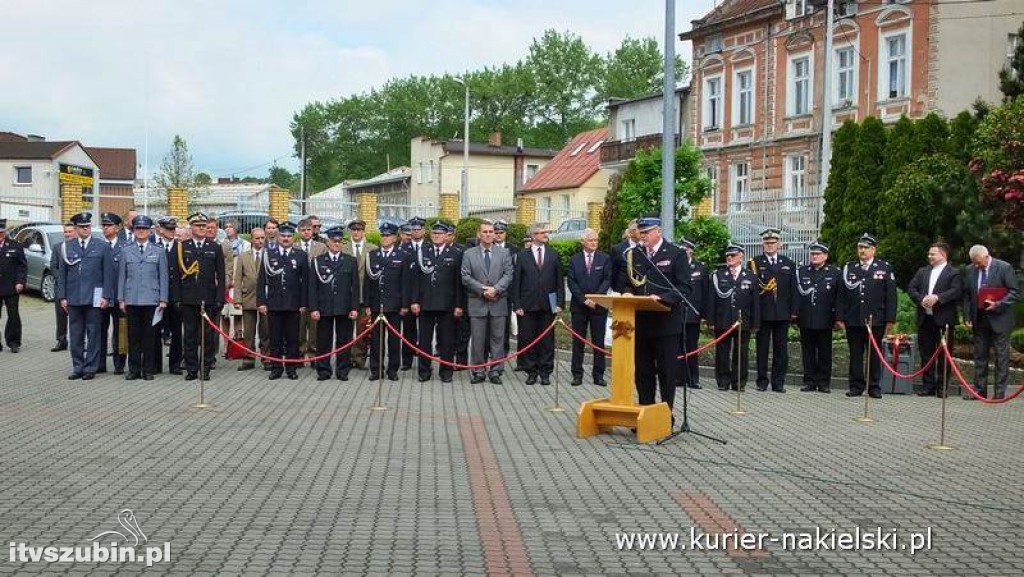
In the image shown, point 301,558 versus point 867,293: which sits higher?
point 867,293

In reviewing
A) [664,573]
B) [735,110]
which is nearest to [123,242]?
[664,573]

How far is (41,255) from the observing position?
1117 inches

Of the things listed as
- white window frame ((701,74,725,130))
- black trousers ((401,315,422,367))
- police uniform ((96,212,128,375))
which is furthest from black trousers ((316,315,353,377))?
white window frame ((701,74,725,130))

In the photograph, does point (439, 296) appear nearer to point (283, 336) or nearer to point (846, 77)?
point (283, 336)

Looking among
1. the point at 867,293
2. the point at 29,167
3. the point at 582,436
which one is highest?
the point at 29,167

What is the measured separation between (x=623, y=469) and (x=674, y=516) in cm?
177

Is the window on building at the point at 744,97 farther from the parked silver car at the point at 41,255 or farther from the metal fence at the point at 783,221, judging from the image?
the parked silver car at the point at 41,255

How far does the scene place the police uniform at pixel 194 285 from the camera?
16.2 meters

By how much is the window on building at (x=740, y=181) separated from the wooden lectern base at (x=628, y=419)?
36.9 m

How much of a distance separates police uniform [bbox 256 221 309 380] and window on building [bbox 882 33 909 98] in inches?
1114

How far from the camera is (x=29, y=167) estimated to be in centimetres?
7356

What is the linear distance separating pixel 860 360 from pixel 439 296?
578cm

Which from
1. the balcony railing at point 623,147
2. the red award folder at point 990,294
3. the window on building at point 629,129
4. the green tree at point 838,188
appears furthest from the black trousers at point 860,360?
the window on building at point 629,129

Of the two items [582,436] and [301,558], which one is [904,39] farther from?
[301,558]
